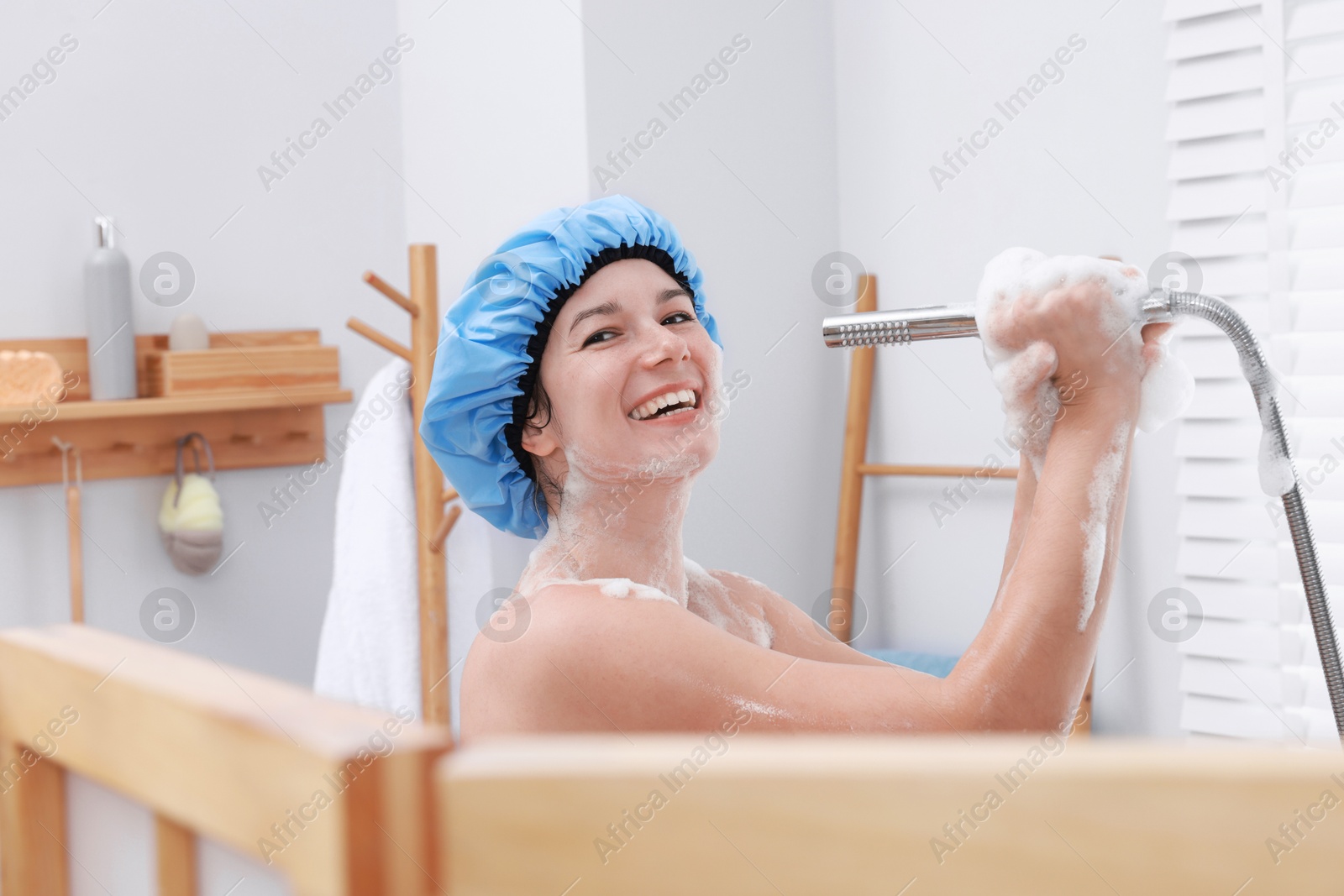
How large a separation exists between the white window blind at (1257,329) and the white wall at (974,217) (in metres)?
0.06

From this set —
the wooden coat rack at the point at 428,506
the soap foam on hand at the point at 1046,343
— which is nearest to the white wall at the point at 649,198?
the wooden coat rack at the point at 428,506

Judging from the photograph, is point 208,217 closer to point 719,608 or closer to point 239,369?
point 239,369

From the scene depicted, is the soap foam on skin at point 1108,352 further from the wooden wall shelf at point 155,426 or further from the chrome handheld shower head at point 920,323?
the wooden wall shelf at point 155,426

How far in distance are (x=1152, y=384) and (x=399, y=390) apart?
1097 millimetres

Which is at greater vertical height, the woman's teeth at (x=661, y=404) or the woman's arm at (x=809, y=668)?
the woman's teeth at (x=661, y=404)

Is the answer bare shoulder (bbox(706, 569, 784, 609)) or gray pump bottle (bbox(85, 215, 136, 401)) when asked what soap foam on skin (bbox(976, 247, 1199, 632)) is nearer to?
bare shoulder (bbox(706, 569, 784, 609))

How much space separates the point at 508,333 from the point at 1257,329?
1089 millimetres

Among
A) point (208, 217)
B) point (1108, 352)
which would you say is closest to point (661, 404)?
point (1108, 352)

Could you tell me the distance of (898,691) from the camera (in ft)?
2.88

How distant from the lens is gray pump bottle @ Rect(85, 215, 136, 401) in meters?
1.79

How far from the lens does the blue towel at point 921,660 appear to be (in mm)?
1843

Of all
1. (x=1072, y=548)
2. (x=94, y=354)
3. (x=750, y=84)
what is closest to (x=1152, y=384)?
(x=1072, y=548)

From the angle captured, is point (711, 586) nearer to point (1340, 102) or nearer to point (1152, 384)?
point (1152, 384)

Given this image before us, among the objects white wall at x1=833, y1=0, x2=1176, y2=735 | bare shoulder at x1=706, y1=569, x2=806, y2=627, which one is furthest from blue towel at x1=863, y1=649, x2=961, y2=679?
bare shoulder at x1=706, y1=569, x2=806, y2=627
